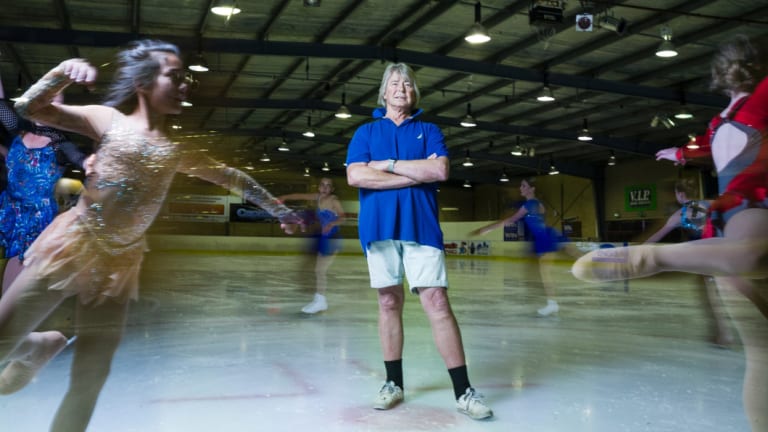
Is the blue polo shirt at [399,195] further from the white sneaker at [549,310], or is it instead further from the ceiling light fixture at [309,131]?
the ceiling light fixture at [309,131]

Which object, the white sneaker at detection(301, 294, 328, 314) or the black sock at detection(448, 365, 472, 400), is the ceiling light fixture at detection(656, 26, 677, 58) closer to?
the white sneaker at detection(301, 294, 328, 314)

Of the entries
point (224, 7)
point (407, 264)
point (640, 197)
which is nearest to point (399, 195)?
point (407, 264)

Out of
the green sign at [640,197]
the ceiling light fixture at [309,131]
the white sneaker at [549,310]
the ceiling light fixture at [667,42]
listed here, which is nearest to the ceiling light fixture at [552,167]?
the green sign at [640,197]

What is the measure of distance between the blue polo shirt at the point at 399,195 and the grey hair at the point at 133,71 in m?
1.42

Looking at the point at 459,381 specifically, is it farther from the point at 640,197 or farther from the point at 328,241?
the point at 640,197

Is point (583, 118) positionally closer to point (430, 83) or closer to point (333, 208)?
point (430, 83)

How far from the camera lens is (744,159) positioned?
171 cm

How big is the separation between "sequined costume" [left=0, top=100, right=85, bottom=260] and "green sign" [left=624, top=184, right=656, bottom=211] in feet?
83.0

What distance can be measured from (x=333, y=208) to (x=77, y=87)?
5.09 metres

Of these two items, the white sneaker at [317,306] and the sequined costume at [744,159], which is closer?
the sequined costume at [744,159]

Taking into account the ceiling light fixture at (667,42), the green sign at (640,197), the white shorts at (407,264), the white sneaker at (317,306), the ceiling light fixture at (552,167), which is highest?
the ceiling light fixture at (667,42)

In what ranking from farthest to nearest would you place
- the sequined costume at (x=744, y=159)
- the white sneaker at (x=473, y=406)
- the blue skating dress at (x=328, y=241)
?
the blue skating dress at (x=328, y=241) < the white sneaker at (x=473, y=406) < the sequined costume at (x=744, y=159)

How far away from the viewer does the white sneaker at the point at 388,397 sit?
273 centimetres

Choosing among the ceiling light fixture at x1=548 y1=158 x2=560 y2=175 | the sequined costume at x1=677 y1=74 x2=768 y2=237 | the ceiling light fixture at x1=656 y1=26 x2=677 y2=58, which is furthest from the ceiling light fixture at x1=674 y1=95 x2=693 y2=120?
the sequined costume at x1=677 y1=74 x2=768 y2=237
